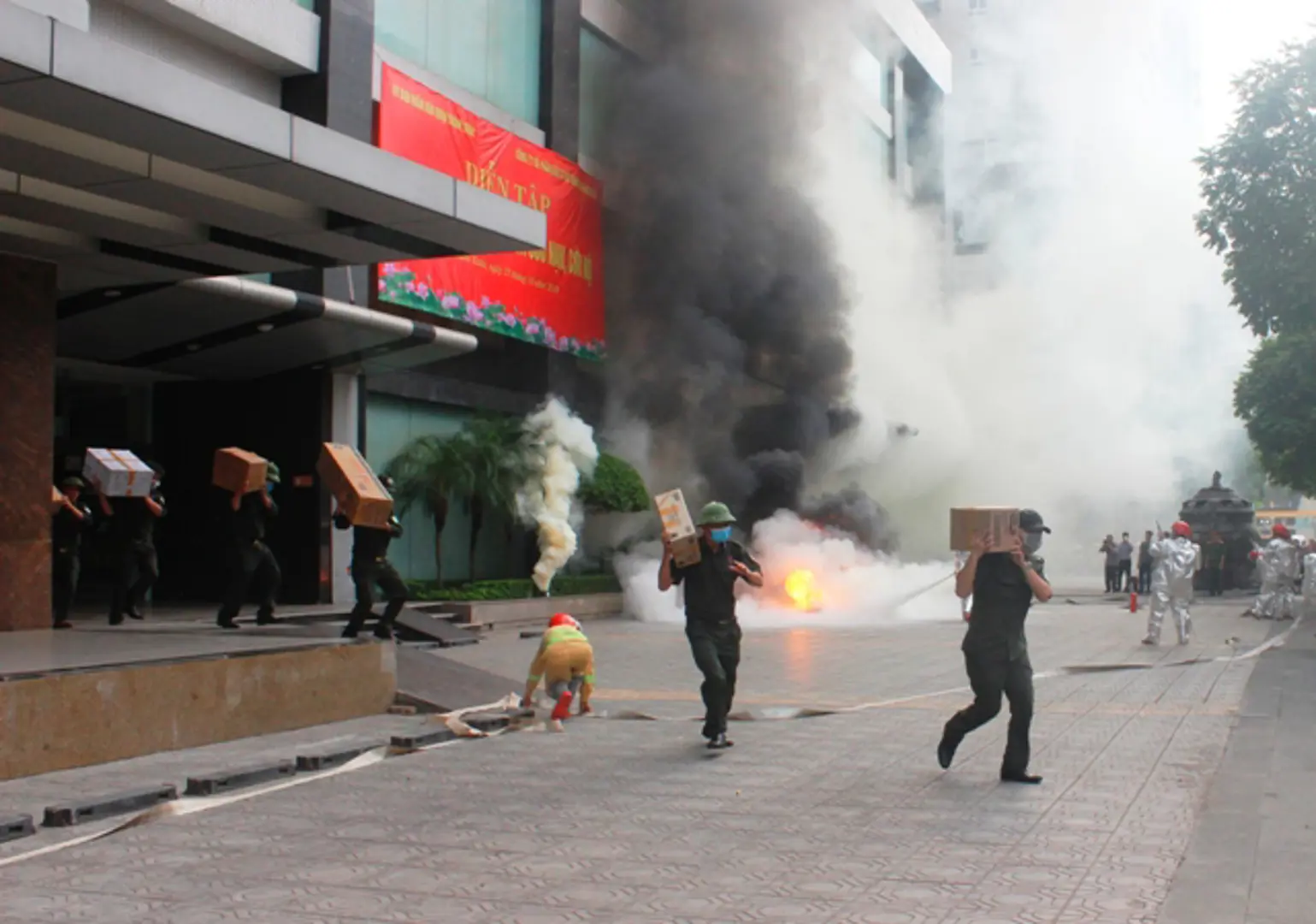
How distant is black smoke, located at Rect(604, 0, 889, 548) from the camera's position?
25.8 meters

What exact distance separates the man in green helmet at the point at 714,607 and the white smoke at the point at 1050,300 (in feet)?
70.7

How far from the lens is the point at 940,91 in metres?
44.3

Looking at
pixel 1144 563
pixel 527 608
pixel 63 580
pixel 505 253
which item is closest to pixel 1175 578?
pixel 527 608

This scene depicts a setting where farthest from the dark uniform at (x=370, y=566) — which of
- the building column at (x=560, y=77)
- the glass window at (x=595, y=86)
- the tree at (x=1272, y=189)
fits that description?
the tree at (x=1272, y=189)

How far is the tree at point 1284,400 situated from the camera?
25.1 metres

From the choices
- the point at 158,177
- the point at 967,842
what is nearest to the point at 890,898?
the point at 967,842

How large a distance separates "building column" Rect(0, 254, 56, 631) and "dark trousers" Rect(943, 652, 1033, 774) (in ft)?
23.4

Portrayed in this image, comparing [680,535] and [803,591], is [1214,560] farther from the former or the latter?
[680,535]

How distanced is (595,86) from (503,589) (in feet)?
36.0

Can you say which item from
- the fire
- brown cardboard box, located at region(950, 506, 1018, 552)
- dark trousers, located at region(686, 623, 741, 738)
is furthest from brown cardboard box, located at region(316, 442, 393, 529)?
the fire

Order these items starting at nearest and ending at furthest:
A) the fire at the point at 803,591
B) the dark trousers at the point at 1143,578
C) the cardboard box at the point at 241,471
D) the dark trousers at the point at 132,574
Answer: the cardboard box at the point at 241,471 → the dark trousers at the point at 132,574 → the fire at the point at 803,591 → the dark trousers at the point at 1143,578

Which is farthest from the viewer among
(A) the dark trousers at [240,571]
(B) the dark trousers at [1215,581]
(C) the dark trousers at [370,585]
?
(B) the dark trousers at [1215,581]

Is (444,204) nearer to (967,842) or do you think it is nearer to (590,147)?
(967,842)

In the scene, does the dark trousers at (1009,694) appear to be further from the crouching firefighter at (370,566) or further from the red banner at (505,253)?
the red banner at (505,253)
